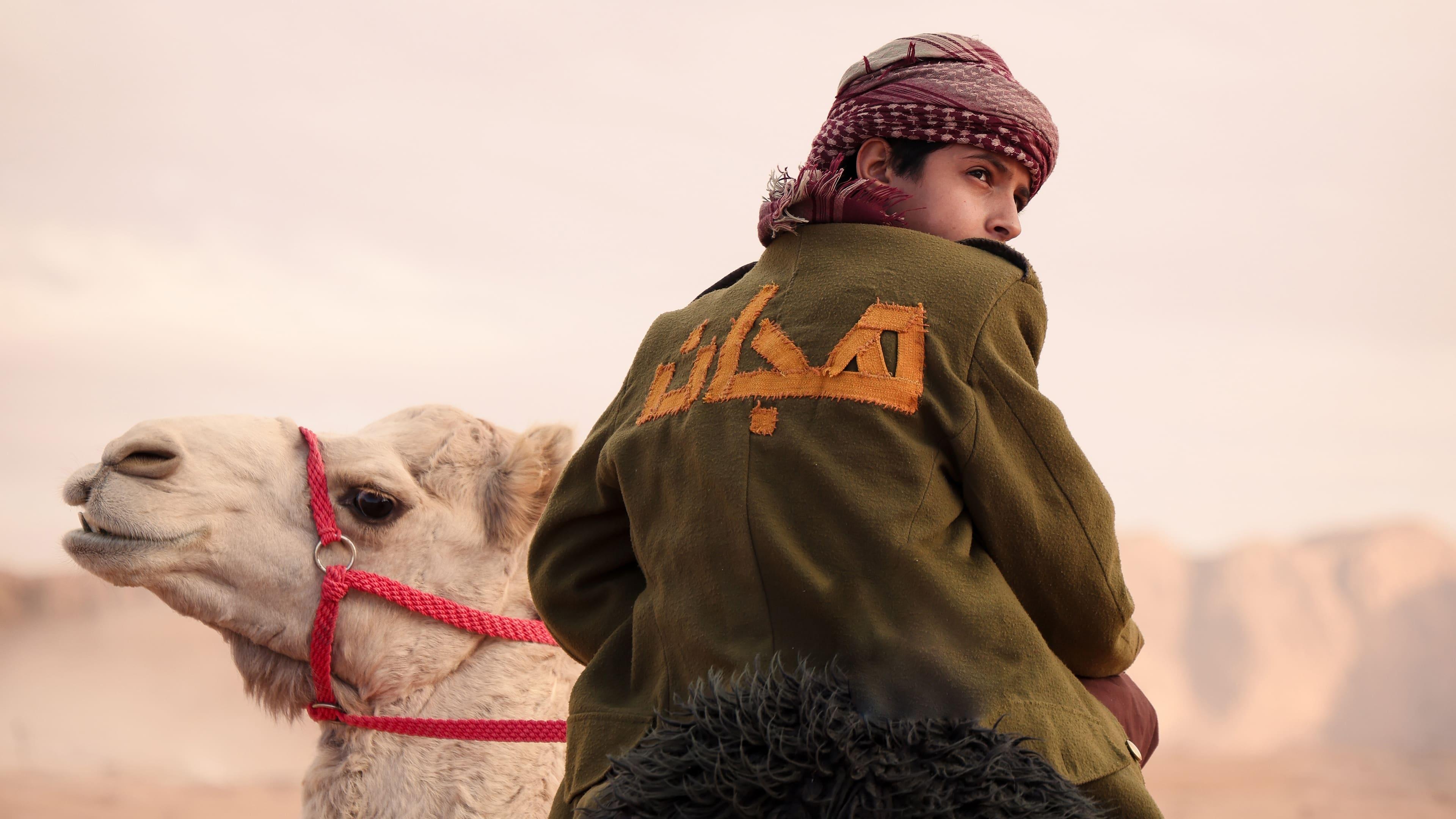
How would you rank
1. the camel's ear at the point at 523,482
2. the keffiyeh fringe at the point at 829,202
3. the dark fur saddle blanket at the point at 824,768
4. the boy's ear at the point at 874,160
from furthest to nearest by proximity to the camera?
the camel's ear at the point at 523,482
the boy's ear at the point at 874,160
the keffiyeh fringe at the point at 829,202
the dark fur saddle blanket at the point at 824,768

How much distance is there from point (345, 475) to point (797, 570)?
82.3 inches

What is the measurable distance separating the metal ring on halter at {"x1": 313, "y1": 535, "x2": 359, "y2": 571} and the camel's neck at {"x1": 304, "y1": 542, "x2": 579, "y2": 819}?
14.7 inches

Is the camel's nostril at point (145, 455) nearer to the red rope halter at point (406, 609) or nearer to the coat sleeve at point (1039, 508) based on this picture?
the red rope halter at point (406, 609)

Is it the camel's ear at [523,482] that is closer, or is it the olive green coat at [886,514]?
the olive green coat at [886,514]

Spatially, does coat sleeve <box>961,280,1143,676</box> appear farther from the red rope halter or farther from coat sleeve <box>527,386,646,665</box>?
the red rope halter

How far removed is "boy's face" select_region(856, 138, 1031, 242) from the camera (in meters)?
1.84

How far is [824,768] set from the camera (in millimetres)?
1306

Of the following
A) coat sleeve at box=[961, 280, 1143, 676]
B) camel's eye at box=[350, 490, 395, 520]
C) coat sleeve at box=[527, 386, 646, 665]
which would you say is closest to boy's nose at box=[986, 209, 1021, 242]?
coat sleeve at box=[961, 280, 1143, 676]

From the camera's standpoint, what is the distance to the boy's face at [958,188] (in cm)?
184

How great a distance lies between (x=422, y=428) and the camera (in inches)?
136

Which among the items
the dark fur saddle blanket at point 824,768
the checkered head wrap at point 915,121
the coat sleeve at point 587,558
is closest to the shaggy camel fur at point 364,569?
the coat sleeve at point 587,558

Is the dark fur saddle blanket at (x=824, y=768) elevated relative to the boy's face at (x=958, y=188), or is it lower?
lower

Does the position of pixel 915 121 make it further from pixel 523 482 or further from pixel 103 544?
pixel 103 544

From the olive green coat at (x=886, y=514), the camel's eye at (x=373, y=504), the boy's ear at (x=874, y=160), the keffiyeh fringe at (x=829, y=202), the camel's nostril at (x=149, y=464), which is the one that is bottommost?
the camel's eye at (x=373, y=504)
